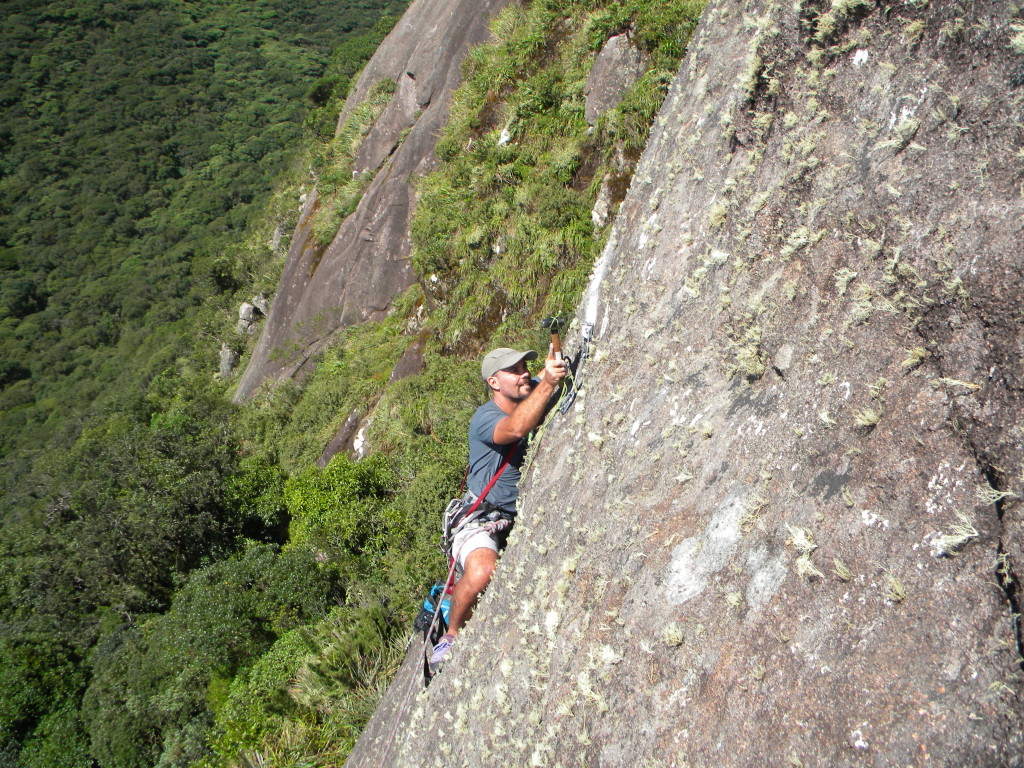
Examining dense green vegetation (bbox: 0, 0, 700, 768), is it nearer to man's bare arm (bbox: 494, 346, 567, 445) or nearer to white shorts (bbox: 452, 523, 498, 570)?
white shorts (bbox: 452, 523, 498, 570)

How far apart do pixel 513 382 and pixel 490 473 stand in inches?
21.4

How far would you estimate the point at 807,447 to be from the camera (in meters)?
1.95

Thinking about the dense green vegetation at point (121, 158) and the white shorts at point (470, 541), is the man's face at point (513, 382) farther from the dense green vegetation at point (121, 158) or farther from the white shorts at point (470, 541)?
the dense green vegetation at point (121, 158)

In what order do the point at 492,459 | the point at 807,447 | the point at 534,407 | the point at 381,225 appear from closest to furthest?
1. the point at 807,447
2. the point at 534,407
3. the point at 492,459
4. the point at 381,225

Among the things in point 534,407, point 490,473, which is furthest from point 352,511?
point 534,407

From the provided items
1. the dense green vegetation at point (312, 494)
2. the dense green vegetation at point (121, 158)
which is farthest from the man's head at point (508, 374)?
the dense green vegetation at point (121, 158)

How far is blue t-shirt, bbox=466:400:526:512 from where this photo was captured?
373 cm

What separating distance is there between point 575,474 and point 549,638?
0.68 meters

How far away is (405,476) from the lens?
31.9 ft

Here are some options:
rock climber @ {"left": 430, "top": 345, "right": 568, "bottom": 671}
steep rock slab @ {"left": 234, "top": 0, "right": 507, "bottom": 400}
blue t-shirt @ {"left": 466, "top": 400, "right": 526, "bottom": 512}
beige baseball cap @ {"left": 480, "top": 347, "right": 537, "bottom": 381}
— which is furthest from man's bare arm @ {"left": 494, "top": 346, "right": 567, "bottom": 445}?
steep rock slab @ {"left": 234, "top": 0, "right": 507, "bottom": 400}

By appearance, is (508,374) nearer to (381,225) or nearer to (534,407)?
(534,407)

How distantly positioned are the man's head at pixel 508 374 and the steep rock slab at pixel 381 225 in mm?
10019

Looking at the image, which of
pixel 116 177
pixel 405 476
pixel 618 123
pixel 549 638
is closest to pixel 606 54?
pixel 618 123

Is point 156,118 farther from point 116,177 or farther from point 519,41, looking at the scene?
point 519,41
